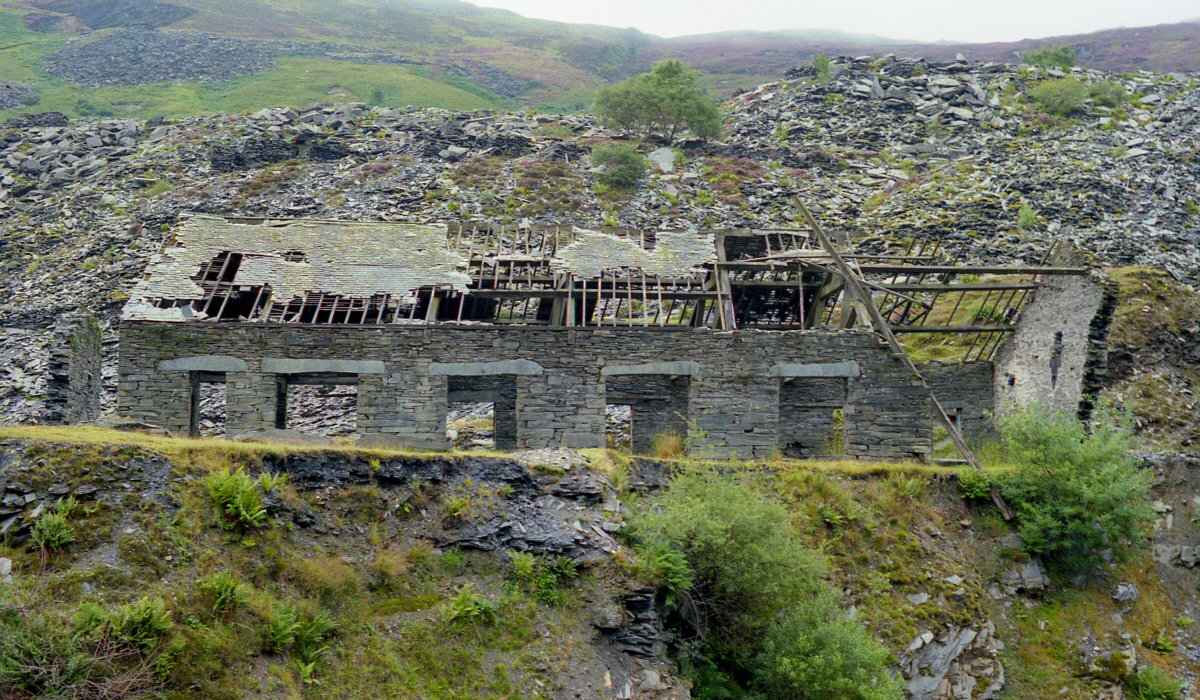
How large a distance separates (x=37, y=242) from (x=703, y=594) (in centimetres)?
4138

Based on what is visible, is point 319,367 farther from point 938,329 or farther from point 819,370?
point 938,329

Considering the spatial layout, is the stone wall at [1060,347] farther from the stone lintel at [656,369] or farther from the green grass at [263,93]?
the green grass at [263,93]

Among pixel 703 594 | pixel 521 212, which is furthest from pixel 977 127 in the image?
pixel 703 594

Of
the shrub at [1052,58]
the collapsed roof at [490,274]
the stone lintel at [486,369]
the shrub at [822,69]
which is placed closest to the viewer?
the stone lintel at [486,369]

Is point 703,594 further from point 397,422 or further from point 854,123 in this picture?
→ point 854,123

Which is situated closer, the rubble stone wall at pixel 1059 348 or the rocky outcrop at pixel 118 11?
the rubble stone wall at pixel 1059 348

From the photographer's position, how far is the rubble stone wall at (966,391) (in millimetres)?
25562

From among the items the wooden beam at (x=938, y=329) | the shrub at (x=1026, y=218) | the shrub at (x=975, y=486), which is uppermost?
the shrub at (x=1026, y=218)

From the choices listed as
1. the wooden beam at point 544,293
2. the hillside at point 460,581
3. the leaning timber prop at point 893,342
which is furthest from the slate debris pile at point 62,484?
the leaning timber prop at point 893,342

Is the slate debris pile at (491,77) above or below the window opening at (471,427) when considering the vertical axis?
above

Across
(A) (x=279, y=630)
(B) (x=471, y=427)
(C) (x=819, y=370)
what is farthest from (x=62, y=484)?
(C) (x=819, y=370)

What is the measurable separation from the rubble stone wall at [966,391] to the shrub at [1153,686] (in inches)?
342

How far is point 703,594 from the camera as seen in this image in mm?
15398

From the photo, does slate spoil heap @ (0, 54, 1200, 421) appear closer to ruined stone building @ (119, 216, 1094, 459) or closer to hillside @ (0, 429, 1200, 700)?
ruined stone building @ (119, 216, 1094, 459)
